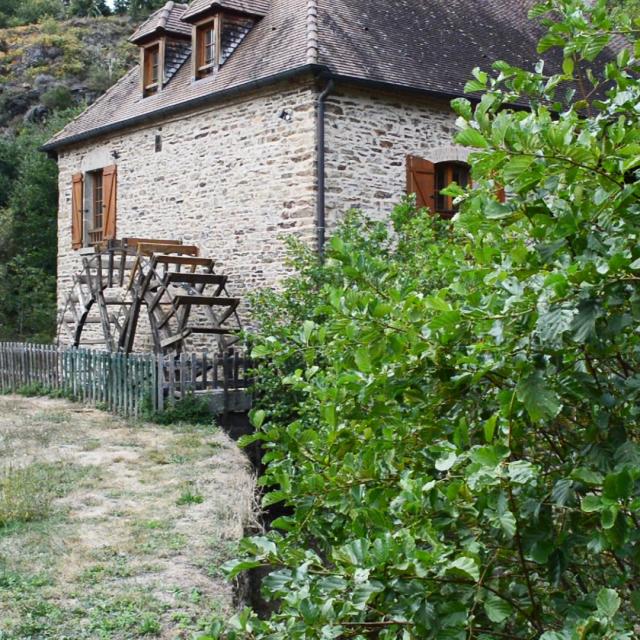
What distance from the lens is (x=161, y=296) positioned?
569 inches

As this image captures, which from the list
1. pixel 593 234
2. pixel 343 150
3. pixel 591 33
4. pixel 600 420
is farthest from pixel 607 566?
pixel 343 150

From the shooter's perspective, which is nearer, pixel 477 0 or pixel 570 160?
pixel 570 160

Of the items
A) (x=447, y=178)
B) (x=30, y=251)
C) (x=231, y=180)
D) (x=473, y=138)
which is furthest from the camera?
(x=30, y=251)

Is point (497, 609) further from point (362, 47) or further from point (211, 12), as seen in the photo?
point (211, 12)

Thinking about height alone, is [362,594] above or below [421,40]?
below

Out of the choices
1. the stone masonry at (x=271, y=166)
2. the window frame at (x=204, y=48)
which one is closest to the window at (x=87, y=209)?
the stone masonry at (x=271, y=166)

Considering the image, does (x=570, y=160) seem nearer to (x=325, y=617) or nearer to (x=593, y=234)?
(x=593, y=234)

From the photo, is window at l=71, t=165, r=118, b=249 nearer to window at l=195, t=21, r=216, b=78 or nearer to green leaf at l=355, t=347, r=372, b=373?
window at l=195, t=21, r=216, b=78

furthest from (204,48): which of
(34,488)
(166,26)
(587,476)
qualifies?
(587,476)

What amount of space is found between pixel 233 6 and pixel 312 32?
235 cm

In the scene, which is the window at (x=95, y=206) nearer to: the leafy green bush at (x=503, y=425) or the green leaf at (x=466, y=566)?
the leafy green bush at (x=503, y=425)

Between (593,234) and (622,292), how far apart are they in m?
0.17

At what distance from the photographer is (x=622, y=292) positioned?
2.14 m

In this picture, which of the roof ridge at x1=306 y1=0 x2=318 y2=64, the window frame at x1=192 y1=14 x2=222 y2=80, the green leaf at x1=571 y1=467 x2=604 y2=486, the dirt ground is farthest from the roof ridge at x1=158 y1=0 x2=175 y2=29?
the green leaf at x1=571 y1=467 x2=604 y2=486
